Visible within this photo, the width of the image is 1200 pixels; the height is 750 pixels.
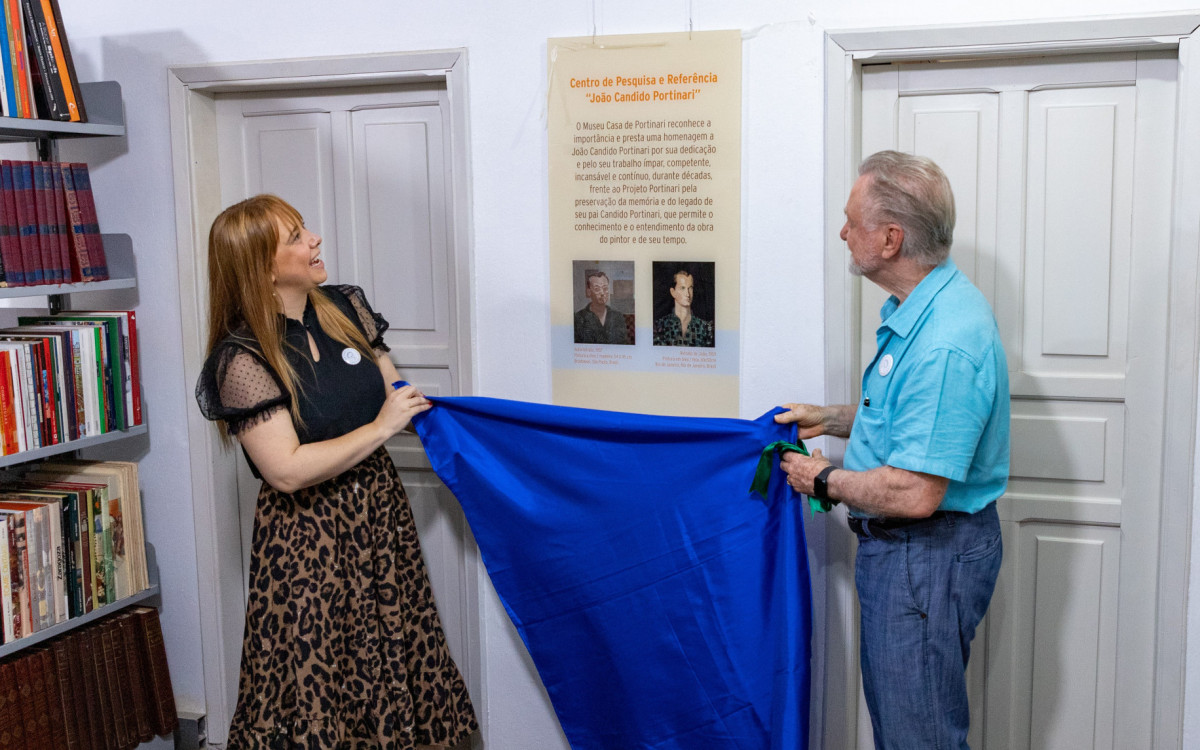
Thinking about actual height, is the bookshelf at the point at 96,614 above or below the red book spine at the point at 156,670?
above

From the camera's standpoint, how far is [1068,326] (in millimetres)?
2498

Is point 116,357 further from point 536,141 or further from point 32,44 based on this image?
point 536,141

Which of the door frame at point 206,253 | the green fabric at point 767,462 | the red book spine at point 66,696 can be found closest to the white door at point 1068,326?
the green fabric at point 767,462

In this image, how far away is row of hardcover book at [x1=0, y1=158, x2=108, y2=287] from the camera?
8.48 ft

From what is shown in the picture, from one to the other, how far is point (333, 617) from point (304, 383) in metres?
0.57

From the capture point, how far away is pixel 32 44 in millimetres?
2625

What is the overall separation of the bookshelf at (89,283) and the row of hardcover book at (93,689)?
1.9 inches

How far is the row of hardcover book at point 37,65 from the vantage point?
8.43 feet

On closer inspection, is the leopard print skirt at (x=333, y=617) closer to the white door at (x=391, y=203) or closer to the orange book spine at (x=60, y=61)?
the white door at (x=391, y=203)

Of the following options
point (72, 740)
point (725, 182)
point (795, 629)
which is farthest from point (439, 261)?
point (72, 740)

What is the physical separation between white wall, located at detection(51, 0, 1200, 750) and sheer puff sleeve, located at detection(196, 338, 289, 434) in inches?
25.6

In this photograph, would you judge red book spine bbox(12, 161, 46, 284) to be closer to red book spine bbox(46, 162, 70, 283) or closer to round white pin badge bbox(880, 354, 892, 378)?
red book spine bbox(46, 162, 70, 283)

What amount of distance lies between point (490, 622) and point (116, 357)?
1.28 m

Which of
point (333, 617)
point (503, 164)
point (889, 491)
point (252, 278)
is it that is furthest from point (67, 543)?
point (889, 491)
